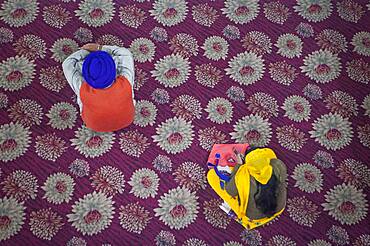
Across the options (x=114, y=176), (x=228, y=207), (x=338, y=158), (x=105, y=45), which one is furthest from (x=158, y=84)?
(x=338, y=158)

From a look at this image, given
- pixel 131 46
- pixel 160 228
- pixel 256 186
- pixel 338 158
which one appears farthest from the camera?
pixel 131 46

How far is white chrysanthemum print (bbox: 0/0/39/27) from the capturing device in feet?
8.89

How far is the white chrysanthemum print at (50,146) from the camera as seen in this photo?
7.94ft

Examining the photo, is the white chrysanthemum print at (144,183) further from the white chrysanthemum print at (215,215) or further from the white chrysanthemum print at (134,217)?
the white chrysanthemum print at (215,215)

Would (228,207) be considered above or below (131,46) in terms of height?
below

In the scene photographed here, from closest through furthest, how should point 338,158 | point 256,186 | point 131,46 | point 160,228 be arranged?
point 256,186 < point 160,228 < point 338,158 < point 131,46

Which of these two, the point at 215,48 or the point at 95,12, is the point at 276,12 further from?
the point at 95,12

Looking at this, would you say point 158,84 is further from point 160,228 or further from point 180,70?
point 160,228

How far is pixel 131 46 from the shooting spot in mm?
2695

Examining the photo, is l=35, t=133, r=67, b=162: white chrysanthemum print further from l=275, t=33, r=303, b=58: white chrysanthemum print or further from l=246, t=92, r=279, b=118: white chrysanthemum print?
l=275, t=33, r=303, b=58: white chrysanthemum print

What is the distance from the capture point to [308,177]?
246 centimetres

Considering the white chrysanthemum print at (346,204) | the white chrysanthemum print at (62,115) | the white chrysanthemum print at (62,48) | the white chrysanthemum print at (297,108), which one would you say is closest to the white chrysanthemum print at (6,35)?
the white chrysanthemum print at (62,48)

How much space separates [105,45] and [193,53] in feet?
1.55

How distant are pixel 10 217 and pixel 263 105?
136 cm
